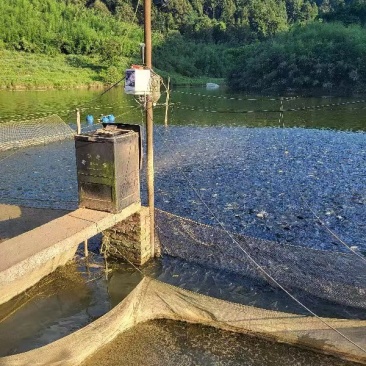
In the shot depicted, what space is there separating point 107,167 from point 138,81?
6.46 ft

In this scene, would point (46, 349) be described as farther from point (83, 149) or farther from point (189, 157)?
point (189, 157)

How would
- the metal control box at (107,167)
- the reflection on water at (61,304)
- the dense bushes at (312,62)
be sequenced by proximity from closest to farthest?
the reflection on water at (61,304)
the metal control box at (107,167)
the dense bushes at (312,62)

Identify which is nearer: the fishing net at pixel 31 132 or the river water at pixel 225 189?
the river water at pixel 225 189

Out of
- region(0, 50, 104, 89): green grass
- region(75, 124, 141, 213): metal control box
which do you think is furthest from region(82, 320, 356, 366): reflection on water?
region(0, 50, 104, 89): green grass

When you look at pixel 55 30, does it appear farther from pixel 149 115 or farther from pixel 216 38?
pixel 149 115

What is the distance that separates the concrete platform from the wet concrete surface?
16.0 feet

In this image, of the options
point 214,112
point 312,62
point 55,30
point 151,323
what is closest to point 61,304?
point 151,323

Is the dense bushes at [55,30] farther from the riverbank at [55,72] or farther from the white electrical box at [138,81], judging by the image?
the white electrical box at [138,81]

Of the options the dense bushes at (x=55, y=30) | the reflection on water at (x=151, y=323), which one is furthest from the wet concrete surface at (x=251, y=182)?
the dense bushes at (x=55, y=30)

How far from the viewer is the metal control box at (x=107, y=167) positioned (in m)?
9.26

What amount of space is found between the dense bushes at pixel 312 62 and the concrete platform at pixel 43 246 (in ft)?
178

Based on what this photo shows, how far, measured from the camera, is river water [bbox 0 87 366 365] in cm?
845

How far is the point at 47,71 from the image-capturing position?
68.2 metres

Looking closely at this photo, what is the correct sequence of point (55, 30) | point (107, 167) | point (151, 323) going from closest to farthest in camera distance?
point (151, 323) → point (107, 167) → point (55, 30)
